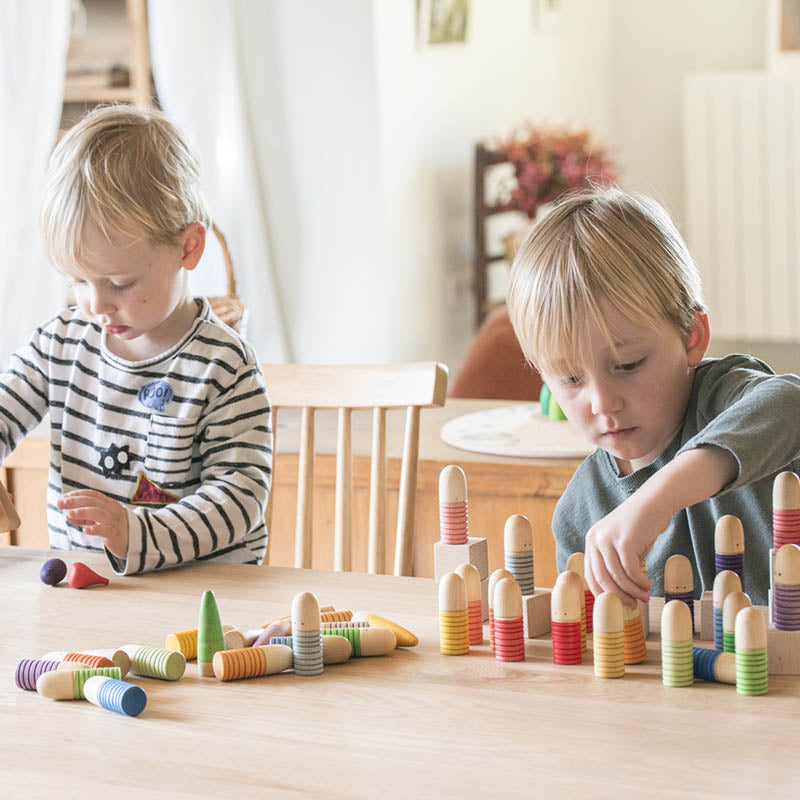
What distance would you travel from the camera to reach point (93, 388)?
148 centimetres

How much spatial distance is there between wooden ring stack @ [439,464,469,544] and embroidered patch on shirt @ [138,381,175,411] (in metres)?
0.50

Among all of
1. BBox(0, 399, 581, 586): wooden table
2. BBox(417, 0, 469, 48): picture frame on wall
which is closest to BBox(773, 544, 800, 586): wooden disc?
BBox(0, 399, 581, 586): wooden table

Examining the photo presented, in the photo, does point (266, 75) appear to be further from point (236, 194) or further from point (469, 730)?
point (469, 730)

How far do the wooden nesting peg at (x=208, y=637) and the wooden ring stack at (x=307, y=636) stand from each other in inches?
2.3

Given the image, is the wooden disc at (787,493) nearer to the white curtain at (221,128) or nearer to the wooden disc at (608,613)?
the wooden disc at (608,613)

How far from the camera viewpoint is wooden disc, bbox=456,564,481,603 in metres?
0.97

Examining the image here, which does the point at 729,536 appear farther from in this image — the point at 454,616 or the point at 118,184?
the point at 118,184

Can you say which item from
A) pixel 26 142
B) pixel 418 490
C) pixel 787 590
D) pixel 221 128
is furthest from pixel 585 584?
pixel 221 128

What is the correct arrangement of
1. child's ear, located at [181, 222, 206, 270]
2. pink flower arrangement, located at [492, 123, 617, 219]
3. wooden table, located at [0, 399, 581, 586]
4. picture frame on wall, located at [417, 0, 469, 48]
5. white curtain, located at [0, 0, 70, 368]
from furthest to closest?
1. pink flower arrangement, located at [492, 123, 617, 219]
2. picture frame on wall, located at [417, 0, 469, 48]
3. white curtain, located at [0, 0, 70, 368]
4. wooden table, located at [0, 399, 581, 586]
5. child's ear, located at [181, 222, 206, 270]

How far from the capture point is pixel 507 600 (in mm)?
914

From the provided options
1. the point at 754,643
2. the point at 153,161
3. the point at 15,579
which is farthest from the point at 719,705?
the point at 153,161

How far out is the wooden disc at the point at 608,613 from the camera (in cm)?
86

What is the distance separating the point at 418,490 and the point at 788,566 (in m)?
1.27

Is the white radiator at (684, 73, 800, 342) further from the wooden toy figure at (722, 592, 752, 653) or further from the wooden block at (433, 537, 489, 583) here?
the wooden toy figure at (722, 592, 752, 653)
